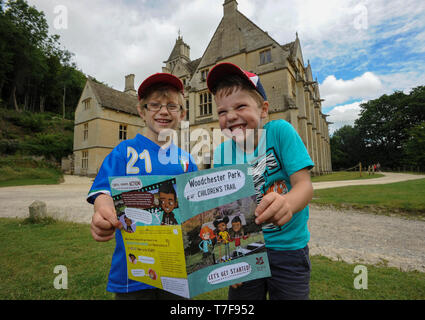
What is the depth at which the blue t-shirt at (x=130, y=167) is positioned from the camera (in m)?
1.49

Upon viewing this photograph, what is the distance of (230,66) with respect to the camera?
163 cm

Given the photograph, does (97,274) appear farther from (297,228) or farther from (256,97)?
(256,97)

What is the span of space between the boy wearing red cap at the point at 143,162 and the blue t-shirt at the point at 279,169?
0.66 m

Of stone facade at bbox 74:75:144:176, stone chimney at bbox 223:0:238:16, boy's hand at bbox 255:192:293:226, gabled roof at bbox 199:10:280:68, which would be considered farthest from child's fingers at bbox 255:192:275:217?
stone facade at bbox 74:75:144:176

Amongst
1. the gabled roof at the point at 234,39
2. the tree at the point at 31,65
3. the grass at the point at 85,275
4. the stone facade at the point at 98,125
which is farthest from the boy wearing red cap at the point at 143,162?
the tree at the point at 31,65

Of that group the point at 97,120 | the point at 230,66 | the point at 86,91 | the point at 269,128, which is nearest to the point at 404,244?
the point at 269,128

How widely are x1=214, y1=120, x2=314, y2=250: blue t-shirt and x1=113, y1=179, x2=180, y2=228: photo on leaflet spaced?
65 cm

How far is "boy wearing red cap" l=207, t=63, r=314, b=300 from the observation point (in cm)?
139

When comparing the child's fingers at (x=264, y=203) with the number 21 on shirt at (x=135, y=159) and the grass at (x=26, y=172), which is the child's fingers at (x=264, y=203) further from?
the grass at (x=26, y=172)

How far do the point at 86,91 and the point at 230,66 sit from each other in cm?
3289

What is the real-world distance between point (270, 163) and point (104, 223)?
47.1 inches

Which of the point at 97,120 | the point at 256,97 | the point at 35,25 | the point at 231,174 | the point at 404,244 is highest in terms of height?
the point at 35,25

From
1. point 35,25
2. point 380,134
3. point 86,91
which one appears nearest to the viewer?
point 86,91

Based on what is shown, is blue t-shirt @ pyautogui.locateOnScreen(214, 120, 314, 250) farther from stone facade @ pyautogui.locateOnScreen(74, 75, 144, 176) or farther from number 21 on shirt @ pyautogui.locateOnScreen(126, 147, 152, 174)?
stone facade @ pyautogui.locateOnScreen(74, 75, 144, 176)
